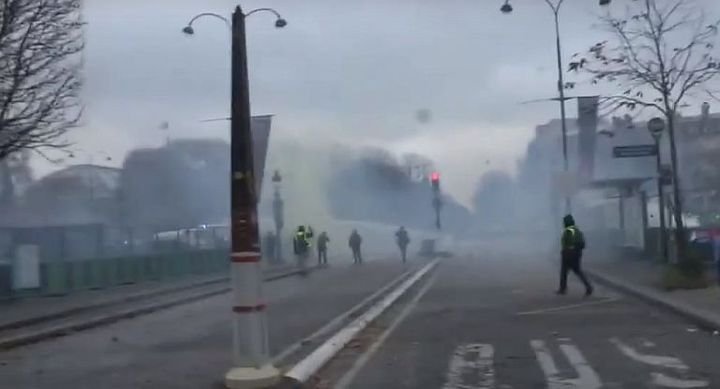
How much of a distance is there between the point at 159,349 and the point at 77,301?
14.9 m

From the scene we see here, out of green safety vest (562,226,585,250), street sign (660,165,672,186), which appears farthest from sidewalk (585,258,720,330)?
street sign (660,165,672,186)

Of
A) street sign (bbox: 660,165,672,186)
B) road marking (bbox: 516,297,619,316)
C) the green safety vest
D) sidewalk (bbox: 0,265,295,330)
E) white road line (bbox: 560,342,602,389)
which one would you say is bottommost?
white road line (bbox: 560,342,602,389)

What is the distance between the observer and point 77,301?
107 ft

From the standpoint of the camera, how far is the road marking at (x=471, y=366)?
13.0 m

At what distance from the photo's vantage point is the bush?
27172mm

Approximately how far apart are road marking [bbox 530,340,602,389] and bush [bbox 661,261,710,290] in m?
10.8

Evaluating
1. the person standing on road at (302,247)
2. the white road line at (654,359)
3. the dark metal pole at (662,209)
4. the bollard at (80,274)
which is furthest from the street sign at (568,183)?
the white road line at (654,359)

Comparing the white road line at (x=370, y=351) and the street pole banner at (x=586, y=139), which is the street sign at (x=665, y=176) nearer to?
the street pole banner at (x=586, y=139)

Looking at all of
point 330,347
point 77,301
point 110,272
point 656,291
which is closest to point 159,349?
point 330,347

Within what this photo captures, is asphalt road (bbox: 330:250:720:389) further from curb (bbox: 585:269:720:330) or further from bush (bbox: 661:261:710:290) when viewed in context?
bush (bbox: 661:261:710:290)

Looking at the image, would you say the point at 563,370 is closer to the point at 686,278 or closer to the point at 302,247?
the point at 686,278

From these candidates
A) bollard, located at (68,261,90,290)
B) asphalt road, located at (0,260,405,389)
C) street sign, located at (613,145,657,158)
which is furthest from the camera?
bollard, located at (68,261,90,290)

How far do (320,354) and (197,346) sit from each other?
11.5ft

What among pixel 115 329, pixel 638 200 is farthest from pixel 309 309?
pixel 638 200
